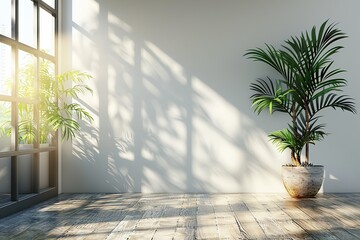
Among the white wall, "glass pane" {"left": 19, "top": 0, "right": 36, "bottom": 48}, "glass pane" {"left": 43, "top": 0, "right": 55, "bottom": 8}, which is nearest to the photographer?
"glass pane" {"left": 19, "top": 0, "right": 36, "bottom": 48}

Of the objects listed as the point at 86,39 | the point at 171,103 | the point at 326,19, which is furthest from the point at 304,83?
the point at 86,39

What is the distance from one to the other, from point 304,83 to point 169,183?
1.68 metres

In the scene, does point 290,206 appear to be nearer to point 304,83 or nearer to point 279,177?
point 279,177

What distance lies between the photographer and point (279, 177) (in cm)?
489

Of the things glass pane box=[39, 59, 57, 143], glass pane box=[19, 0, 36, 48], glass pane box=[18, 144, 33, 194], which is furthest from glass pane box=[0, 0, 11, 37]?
glass pane box=[18, 144, 33, 194]

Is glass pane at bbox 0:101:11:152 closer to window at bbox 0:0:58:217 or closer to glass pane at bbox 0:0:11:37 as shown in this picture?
window at bbox 0:0:58:217

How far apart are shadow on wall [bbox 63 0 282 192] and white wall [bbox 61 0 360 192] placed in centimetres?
1

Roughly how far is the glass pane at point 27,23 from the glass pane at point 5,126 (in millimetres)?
671

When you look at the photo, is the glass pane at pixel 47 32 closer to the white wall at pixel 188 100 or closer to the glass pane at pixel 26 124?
the white wall at pixel 188 100

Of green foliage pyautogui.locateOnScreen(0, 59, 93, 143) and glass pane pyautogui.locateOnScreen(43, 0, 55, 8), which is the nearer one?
green foliage pyautogui.locateOnScreen(0, 59, 93, 143)

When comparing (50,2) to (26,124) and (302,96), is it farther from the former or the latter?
(302,96)

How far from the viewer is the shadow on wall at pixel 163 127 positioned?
491cm

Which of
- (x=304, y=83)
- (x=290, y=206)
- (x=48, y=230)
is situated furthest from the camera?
(x=304, y=83)

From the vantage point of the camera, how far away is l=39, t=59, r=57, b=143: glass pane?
4344 millimetres
